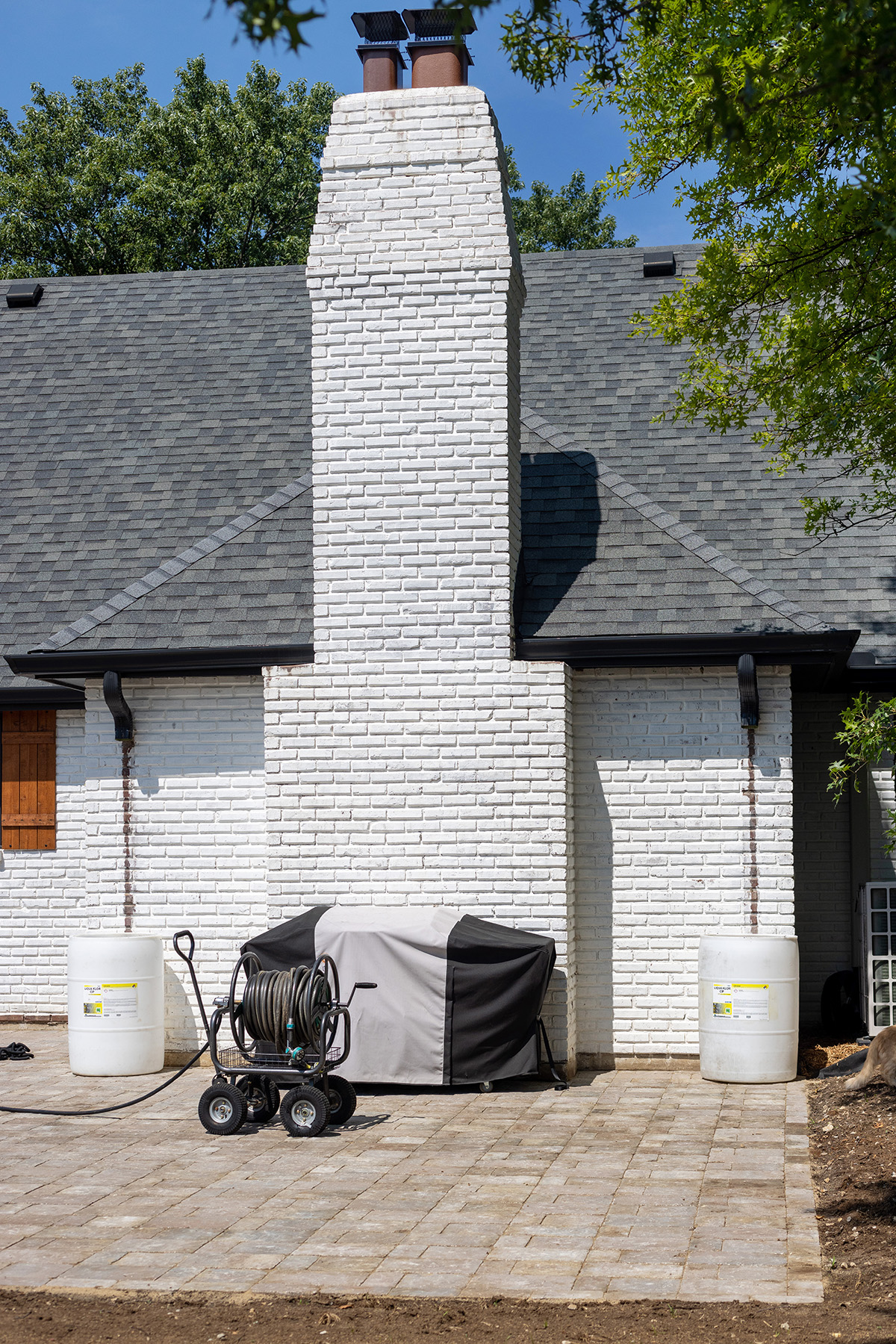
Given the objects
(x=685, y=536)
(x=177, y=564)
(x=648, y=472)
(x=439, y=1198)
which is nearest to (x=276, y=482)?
(x=177, y=564)

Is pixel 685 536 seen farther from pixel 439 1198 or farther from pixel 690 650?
pixel 439 1198

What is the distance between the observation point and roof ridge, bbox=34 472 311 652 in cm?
1104

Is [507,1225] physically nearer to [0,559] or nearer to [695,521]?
[695,521]

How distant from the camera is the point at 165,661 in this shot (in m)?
10.6

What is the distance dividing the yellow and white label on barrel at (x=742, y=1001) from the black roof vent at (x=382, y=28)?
7.86 metres

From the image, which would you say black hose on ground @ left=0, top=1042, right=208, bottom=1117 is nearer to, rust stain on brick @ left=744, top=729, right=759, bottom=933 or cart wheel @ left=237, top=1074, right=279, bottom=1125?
cart wheel @ left=237, top=1074, right=279, bottom=1125

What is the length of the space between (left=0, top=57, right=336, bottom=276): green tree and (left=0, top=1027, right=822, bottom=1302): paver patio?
21061 millimetres

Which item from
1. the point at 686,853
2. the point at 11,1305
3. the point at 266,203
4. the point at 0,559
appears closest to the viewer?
the point at 11,1305

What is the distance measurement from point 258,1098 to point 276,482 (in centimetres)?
633

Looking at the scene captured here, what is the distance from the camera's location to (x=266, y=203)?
27.6 metres

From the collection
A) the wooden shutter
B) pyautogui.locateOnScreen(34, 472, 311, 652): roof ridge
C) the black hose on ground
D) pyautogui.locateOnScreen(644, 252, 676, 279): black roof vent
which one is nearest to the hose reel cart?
the black hose on ground

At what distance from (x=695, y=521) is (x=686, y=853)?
330 centimetres

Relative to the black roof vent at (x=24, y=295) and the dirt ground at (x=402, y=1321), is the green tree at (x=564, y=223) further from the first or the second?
the dirt ground at (x=402, y=1321)

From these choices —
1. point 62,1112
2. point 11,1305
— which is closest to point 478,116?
point 62,1112
